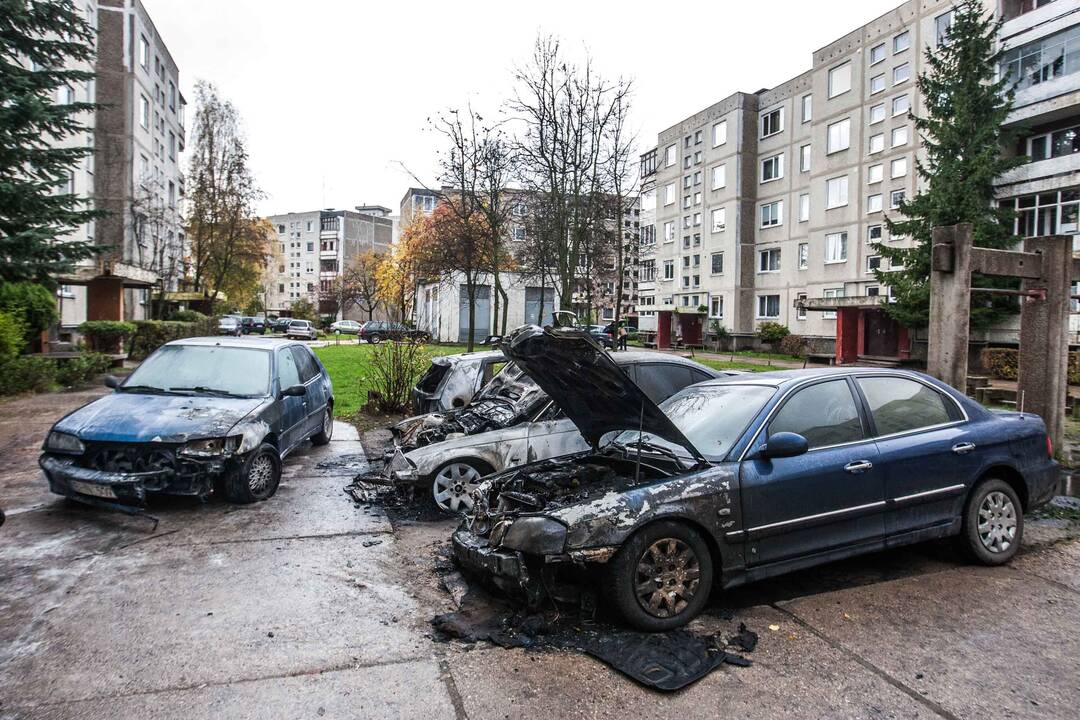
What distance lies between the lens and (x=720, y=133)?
161 ft

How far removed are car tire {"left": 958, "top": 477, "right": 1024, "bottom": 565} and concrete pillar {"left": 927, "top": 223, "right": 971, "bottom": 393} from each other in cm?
303

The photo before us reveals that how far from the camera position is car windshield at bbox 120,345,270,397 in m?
7.57

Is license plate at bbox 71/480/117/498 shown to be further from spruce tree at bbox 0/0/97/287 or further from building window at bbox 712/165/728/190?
building window at bbox 712/165/728/190

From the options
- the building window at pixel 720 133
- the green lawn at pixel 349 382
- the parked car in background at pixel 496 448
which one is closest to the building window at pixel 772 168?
the building window at pixel 720 133

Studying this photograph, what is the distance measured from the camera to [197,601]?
454 centimetres

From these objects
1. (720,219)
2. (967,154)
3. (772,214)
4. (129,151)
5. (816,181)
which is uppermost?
(816,181)

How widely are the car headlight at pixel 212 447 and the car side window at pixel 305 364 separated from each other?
8.58ft

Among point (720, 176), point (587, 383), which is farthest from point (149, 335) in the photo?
point (720, 176)

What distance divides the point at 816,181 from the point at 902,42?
832cm

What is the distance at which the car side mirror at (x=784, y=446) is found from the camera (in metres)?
4.32

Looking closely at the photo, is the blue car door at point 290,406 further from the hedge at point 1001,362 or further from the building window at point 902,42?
the building window at point 902,42

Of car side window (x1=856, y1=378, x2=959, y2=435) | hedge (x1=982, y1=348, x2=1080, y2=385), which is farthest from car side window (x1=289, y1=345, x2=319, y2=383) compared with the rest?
hedge (x1=982, y1=348, x2=1080, y2=385)

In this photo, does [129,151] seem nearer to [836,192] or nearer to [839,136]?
[836,192]

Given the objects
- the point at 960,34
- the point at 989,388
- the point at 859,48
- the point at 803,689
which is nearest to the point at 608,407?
the point at 803,689
